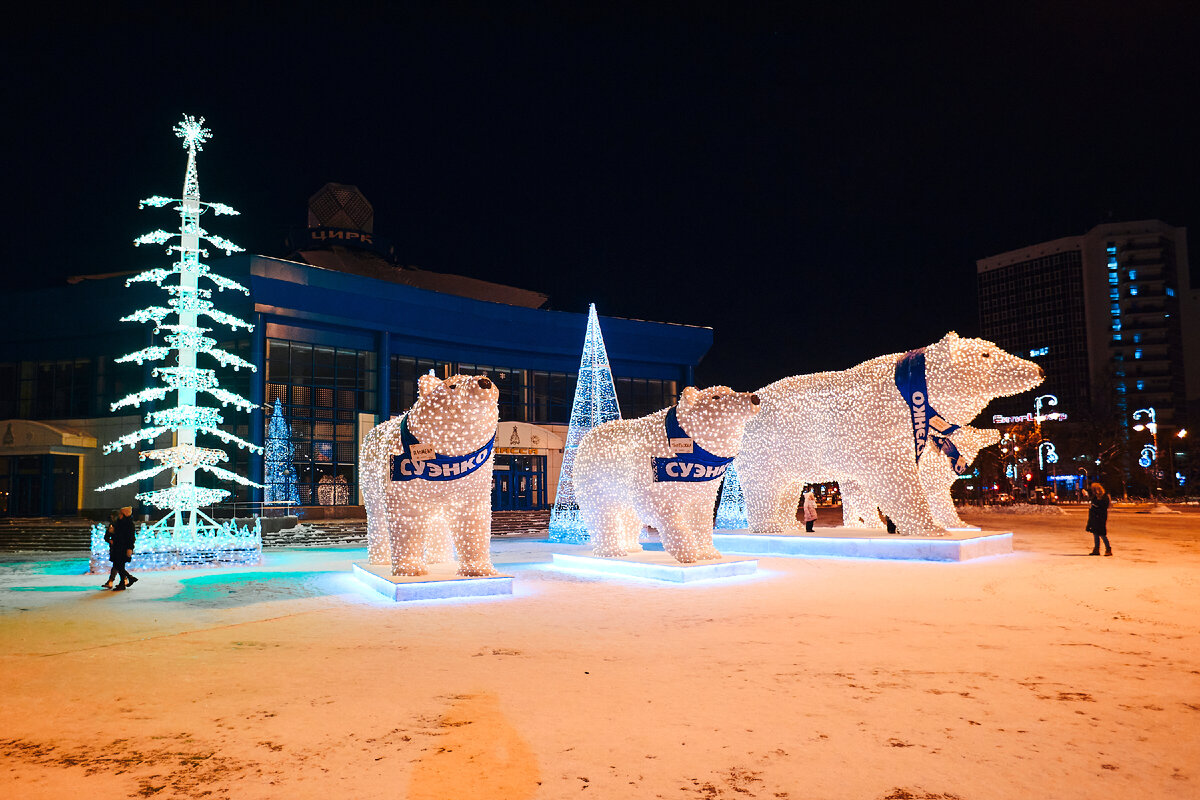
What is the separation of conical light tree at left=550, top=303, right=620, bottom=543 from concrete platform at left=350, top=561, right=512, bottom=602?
6.15m

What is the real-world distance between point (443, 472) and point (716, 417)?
3210mm

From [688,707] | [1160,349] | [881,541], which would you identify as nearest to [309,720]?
[688,707]

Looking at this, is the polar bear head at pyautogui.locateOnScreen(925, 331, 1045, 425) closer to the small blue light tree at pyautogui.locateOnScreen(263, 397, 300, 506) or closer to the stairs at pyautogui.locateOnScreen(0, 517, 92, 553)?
the stairs at pyautogui.locateOnScreen(0, 517, 92, 553)

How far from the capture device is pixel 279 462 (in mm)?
25000

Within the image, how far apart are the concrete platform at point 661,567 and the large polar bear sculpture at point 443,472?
1924 millimetres

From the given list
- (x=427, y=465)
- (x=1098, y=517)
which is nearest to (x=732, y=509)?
(x=1098, y=517)

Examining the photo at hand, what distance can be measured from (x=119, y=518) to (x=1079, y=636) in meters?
9.91

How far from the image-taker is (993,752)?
3.31 m

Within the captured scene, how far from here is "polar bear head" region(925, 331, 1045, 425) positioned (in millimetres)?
10617

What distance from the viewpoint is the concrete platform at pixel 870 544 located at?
34.2ft

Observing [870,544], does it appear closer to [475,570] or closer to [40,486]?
[475,570]

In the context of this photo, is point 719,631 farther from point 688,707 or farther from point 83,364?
point 83,364

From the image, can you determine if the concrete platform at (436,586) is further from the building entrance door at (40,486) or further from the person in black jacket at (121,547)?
the building entrance door at (40,486)

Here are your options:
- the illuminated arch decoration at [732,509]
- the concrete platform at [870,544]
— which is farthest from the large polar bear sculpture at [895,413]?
the illuminated arch decoration at [732,509]
